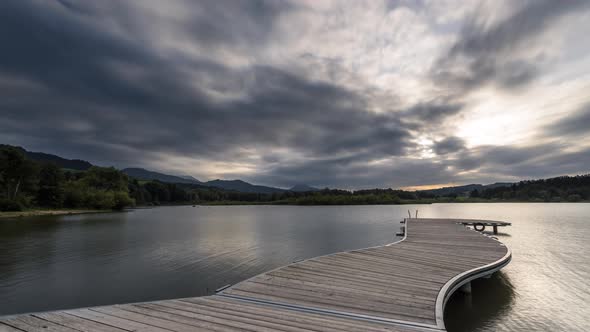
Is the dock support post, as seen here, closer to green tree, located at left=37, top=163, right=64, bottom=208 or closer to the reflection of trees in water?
the reflection of trees in water

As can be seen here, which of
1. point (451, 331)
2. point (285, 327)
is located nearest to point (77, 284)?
point (285, 327)

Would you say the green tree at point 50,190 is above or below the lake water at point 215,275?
above

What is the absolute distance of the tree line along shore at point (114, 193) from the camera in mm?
50875

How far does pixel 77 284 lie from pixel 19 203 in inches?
2160

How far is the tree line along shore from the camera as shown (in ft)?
167

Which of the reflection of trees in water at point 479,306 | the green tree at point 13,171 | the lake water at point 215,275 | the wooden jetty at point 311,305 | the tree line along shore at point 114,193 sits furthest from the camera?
the tree line along shore at point 114,193

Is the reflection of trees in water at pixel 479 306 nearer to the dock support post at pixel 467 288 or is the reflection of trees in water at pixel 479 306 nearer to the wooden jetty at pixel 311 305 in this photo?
the dock support post at pixel 467 288

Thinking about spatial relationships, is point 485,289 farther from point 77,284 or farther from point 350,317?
point 77,284

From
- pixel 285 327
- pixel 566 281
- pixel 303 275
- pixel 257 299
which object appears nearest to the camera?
pixel 285 327

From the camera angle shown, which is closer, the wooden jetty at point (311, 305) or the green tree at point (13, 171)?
the wooden jetty at point (311, 305)

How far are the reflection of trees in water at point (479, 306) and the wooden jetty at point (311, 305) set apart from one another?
81 centimetres

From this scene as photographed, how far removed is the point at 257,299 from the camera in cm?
560

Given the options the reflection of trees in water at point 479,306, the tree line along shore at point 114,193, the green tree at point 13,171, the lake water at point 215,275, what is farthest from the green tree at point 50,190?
the reflection of trees in water at point 479,306

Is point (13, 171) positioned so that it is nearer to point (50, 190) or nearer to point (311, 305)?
point (50, 190)
